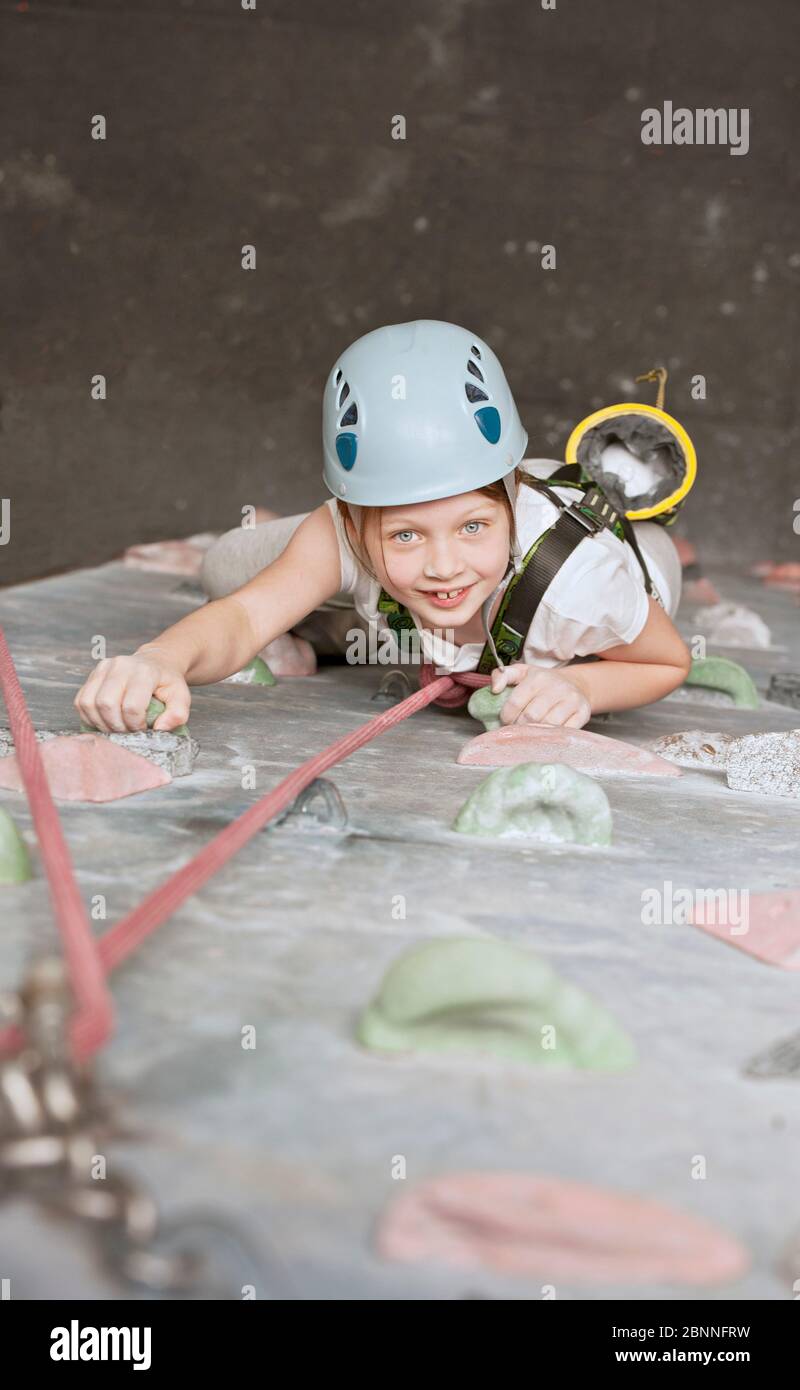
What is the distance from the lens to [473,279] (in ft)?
18.1

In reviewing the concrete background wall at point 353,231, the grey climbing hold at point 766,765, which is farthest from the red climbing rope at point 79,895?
the concrete background wall at point 353,231

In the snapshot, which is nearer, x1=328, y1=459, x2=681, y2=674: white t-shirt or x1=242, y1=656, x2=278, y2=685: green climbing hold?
x1=328, y1=459, x2=681, y2=674: white t-shirt

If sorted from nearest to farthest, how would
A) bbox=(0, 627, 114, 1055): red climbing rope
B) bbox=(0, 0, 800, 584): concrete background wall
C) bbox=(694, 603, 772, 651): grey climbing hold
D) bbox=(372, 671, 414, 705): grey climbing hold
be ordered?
1. bbox=(0, 627, 114, 1055): red climbing rope
2. bbox=(372, 671, 414, 705): grey climbing hold
3. bbox=(694, 603, 772, 651): grey climbing hold
4. bbox=(0, 0, 800, 584): concrete background wall

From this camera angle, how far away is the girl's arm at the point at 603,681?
207 cm

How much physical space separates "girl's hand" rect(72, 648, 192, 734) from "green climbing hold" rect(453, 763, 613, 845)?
392mm

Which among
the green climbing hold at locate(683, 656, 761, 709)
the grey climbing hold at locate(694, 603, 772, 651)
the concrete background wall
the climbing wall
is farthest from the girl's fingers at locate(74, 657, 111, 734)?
the concrete background wall

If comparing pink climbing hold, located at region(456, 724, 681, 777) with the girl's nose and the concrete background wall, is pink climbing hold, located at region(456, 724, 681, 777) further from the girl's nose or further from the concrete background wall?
the concrete background wall

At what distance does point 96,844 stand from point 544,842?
0.48 metres

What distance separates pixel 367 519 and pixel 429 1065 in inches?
44.1

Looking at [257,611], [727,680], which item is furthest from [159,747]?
[727,680]

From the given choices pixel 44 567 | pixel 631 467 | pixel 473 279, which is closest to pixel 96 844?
pixel 631 467

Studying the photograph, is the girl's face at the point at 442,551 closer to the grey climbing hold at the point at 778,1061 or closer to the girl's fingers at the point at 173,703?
the girl's fingers at the point at 173,703

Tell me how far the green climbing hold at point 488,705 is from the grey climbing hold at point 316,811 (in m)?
0.59

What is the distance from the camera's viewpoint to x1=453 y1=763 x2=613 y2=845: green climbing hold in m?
1.56
